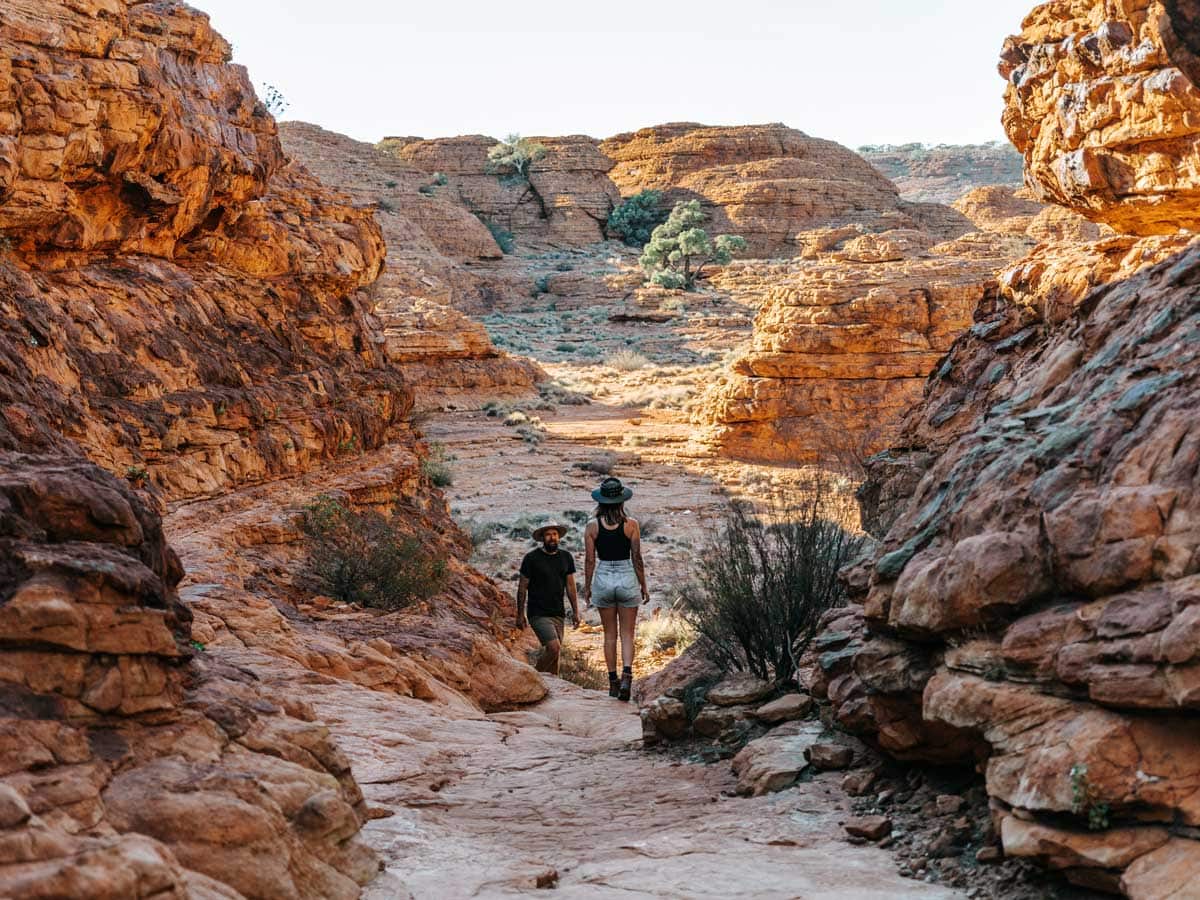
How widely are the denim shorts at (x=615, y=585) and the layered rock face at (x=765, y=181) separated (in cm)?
5316

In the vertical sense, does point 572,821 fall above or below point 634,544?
below

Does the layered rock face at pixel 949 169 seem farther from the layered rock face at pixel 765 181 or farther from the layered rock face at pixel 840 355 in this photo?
the layered rock face at pixel 840 355

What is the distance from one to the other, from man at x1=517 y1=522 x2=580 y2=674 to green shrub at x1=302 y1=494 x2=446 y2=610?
4.98 feet

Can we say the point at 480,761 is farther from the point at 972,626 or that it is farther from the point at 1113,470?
the point at 1113,470

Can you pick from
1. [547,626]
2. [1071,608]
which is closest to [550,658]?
[547,626]

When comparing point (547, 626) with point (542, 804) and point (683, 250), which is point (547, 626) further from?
point (683, 250)

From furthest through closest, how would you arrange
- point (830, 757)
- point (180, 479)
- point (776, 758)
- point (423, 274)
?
point (423, 274) → point (180, 479) → point (776, 758) → point (830, 757)

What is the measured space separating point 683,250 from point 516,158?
19222 millimetres

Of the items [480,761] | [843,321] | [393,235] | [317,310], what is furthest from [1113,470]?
[393,235]

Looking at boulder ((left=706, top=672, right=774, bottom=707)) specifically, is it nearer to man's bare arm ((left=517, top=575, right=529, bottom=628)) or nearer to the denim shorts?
the denim shorts

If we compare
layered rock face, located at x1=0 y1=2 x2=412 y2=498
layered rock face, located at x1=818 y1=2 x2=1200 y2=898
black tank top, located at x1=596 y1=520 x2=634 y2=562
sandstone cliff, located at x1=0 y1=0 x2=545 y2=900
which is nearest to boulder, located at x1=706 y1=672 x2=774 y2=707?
layered rock face, located at x1=818 y1=2 x2=1200 y2=898

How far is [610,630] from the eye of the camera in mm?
8695

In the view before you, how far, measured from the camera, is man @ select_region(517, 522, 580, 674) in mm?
9562

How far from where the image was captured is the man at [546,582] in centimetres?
956
